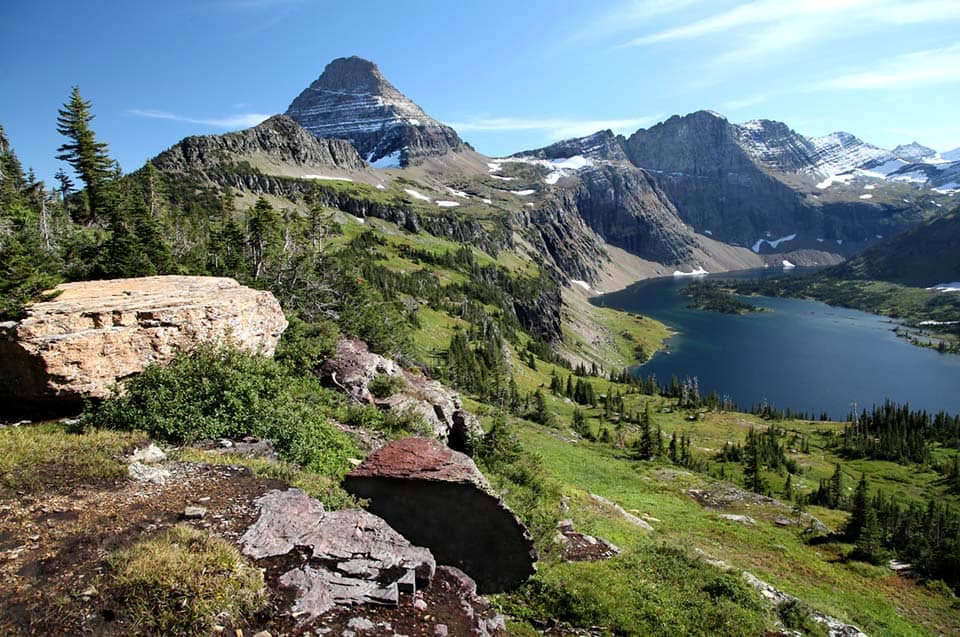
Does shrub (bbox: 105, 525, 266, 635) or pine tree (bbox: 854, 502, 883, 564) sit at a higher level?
shrub (bbox: 105, 525, 266, 635)

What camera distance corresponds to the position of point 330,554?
11148mm

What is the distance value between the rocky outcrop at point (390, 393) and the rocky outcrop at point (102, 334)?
22.8 ft

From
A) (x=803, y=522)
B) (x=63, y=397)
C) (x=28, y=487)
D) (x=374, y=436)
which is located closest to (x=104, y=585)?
(x=28, y=487)

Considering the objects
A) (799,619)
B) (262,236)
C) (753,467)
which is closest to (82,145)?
(262,236)

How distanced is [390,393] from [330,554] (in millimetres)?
17531

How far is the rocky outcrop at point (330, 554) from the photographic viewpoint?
10359 mm

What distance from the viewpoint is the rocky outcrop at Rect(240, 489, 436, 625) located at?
1036 cm

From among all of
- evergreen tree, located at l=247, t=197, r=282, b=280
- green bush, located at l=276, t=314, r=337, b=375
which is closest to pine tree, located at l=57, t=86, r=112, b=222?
evergreen tree, located at l=247, t=197, r=282, b=280

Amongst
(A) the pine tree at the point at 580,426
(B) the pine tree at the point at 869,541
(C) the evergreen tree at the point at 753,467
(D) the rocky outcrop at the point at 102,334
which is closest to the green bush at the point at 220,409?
(D) the rocky outcrop at the point at 102,334

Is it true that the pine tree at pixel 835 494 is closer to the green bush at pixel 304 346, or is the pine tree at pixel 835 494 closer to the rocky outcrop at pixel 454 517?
the green bush at pixel 304 346

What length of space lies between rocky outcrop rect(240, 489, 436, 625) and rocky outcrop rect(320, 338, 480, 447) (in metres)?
13.3

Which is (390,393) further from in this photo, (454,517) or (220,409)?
(454,517)

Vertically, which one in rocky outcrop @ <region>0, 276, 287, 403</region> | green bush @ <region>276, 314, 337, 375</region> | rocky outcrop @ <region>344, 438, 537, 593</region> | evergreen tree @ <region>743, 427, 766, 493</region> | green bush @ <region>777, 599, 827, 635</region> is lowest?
evergreen tree @ <region>743, 427, 766, 493</region>

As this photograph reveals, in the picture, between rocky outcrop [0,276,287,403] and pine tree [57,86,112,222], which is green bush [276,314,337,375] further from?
pine tree [57,86,112,222]
